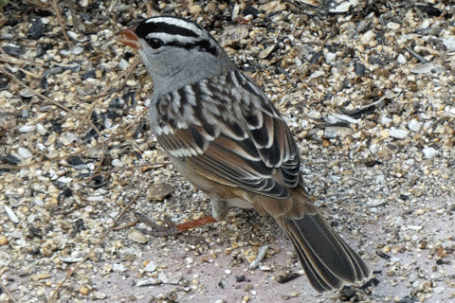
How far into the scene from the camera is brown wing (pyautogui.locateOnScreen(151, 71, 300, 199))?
4.09m

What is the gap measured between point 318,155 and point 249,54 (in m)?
1.02

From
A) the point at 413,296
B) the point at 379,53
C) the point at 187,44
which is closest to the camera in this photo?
the point at 413,296

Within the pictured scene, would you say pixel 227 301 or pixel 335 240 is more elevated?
pixel 335 240

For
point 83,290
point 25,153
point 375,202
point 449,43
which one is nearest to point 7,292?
point 83,290

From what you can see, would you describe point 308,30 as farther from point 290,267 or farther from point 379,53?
point 290,267

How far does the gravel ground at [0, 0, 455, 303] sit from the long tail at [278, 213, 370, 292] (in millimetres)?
198

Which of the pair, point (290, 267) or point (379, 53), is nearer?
point (290, 267)

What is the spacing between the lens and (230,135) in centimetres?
427

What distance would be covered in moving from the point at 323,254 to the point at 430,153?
1.15 meters

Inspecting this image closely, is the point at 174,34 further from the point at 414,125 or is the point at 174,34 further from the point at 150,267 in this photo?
the point at 414,125

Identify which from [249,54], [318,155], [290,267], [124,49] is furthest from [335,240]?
[124,49]

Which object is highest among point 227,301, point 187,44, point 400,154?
point 187,44

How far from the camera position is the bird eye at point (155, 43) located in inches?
185

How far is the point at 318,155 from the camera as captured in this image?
486cm
